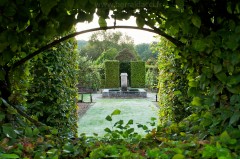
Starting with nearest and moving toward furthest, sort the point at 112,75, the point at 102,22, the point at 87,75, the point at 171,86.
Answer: the point at 102,22
the point at 171,86
the point at 87,75
the point at 112,75

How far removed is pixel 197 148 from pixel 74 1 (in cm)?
86

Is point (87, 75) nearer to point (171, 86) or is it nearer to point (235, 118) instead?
point (171, 86)

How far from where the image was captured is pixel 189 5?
1618mm

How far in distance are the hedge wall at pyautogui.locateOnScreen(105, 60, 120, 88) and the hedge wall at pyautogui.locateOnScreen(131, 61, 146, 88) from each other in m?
1.32

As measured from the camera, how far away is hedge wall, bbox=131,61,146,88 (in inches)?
920

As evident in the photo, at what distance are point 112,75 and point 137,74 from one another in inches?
76.7

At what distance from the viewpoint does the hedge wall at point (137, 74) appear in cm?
2338

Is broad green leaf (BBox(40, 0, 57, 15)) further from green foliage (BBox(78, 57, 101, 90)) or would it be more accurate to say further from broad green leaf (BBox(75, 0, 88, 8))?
green foliage (BBox(78, 57, 101, 90))

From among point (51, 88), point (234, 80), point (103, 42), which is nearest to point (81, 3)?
point (234, 80)

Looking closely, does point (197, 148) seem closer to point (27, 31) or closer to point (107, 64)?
point (27, 31)

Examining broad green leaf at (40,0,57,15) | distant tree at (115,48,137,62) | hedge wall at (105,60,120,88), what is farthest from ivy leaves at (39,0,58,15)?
distant tree at (115,48,137,62)

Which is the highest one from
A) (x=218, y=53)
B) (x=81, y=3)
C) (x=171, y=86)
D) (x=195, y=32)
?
(x=81, y=3)

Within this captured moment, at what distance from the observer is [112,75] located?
906 inches

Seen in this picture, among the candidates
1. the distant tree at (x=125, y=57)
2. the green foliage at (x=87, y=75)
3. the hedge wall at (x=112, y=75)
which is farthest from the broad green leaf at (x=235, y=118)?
the distant tree at (x=125, y=57)
